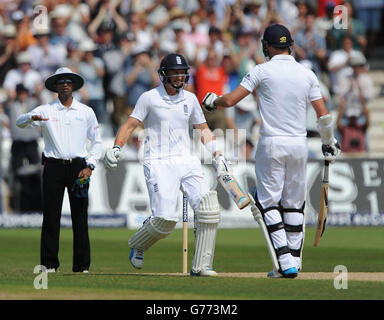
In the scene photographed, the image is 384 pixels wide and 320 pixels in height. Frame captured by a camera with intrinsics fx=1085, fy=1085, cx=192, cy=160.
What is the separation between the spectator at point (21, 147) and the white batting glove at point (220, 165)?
9.12 metres

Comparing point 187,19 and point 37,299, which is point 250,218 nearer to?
point 187,19

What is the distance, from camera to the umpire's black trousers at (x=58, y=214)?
39.1 ft

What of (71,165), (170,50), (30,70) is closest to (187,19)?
(170,50)

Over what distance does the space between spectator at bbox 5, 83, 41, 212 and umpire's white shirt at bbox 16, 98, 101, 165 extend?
7.66 metres

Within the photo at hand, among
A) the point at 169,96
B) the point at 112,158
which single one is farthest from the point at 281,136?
the point at 112,158

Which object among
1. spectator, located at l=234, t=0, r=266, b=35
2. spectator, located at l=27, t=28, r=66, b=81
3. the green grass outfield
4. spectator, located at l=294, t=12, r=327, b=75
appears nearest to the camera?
the green grass outfield

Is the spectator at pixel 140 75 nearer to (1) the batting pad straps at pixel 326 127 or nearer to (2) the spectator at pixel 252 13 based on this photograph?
(2) the spectator at pixel 252 13

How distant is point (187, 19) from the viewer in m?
22.5

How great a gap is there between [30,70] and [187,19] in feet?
12.0

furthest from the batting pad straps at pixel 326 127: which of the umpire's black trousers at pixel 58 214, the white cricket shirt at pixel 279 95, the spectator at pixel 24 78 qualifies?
the spectator at pixel 24 78

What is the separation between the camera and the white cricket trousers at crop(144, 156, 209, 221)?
10.9 m

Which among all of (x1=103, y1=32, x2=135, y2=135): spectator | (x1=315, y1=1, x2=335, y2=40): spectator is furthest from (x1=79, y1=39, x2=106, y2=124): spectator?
(x1=315, y1=1, x2=335, y2=40): spectator

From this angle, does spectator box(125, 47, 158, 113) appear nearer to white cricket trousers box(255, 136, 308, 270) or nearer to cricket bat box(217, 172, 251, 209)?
cricket bat box(217, 172, 251, 209)

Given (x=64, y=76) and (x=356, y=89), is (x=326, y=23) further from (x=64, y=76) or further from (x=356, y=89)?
(x=64, y=76)
